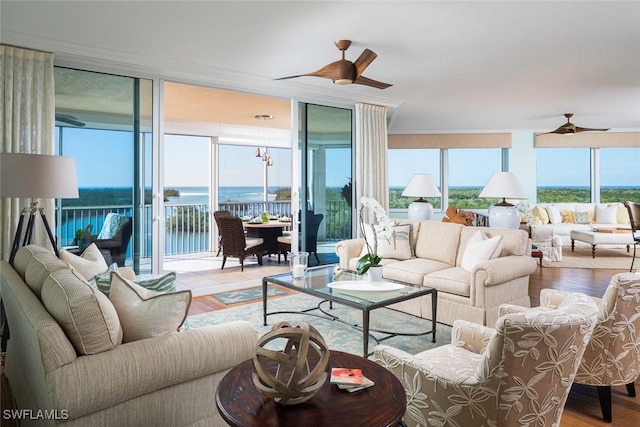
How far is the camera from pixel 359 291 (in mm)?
3227

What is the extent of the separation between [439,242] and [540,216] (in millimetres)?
5508

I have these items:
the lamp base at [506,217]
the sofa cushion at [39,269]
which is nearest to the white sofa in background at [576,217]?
the lamp base at [506,217]

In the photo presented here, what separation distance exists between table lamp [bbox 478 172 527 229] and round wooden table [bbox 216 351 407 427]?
11.6 ft

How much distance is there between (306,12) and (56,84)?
2.57m

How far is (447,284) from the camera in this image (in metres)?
3.70

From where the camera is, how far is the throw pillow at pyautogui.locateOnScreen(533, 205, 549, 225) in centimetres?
881

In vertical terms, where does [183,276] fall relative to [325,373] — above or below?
below

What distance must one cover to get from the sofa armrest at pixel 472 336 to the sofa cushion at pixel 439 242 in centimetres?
221

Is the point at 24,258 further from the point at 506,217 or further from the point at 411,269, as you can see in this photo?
the point at 506,217

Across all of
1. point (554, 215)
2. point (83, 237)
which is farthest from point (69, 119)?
point (554, 215)

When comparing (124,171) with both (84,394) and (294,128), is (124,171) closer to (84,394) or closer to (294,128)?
(294,128)

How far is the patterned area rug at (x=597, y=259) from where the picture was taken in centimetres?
677

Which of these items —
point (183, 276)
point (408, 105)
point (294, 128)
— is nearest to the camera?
point (294, 128)

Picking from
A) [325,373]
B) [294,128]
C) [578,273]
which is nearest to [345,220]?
[294,128]
